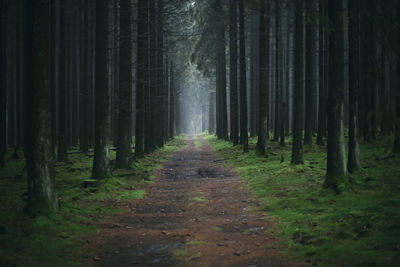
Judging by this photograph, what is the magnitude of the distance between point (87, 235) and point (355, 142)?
24.2 ft

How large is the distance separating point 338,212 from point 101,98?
7.66 metres

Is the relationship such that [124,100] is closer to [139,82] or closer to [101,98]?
[101,98]

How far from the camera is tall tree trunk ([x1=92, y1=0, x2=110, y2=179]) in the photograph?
10.7 metres

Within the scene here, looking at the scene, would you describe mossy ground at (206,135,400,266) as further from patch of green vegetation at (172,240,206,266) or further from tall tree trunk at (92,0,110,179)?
tall tree trunk at (92,0,110,179)

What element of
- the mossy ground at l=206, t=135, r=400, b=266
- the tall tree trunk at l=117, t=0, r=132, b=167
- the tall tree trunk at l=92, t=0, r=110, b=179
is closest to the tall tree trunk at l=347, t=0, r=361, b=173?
the mossy ground at l=206, t=135, r=400, b=266

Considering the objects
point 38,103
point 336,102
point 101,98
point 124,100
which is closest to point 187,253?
point 38,103

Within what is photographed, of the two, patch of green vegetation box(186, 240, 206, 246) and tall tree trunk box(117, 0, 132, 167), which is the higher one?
tall tree trunk box(117, 0, 132, 167)

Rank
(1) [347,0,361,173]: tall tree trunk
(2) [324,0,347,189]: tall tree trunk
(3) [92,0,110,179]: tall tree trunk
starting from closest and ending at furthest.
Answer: (2) [324,0,347,189]: tall tree trunk, (1) [347,0,361,173]: tall tree trunk, (3) [92,0,110,179]: tall tree trunk

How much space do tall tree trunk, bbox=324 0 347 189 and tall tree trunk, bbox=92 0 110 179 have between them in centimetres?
676

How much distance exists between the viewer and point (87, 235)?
6.33 meters

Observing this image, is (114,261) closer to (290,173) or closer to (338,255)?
(338,255)

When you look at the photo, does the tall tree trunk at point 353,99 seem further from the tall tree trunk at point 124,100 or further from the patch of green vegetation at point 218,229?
the tall tree trunk at point 124,100

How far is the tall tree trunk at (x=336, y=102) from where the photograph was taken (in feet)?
27.9

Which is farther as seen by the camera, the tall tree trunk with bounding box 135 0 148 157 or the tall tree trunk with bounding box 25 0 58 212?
the tall tree trunk with bounding box 135 0 148 157
